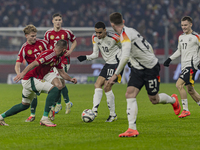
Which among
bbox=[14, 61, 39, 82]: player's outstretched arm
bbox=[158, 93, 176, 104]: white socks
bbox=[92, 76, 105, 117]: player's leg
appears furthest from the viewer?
bbox=[92, 76, 105, 117]: player's leg

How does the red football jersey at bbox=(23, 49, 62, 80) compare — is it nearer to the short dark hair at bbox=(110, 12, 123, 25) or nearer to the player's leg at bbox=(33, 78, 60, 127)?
the player's leg at bbox=(33, 78, 60, 127)

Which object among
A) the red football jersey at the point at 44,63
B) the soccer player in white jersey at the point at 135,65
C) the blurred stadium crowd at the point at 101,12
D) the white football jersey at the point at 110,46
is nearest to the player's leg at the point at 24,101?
the red football jersey at the point at 44,63

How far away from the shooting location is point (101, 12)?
2584 centimetres

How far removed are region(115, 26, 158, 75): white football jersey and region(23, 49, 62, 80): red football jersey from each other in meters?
1.58

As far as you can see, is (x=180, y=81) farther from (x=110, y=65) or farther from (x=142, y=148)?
(x=142, y=148)

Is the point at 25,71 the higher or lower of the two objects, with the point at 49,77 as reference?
higher

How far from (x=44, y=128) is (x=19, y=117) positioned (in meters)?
1.90

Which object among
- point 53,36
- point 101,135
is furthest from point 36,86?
point 53,36

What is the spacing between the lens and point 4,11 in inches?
1013

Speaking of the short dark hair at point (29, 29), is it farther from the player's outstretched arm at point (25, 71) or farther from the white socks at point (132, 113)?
the white socks at point (132, 113)

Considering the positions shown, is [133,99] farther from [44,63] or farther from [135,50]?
[44,63]

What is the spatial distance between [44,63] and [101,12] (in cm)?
2014

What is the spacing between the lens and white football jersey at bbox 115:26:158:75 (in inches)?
196

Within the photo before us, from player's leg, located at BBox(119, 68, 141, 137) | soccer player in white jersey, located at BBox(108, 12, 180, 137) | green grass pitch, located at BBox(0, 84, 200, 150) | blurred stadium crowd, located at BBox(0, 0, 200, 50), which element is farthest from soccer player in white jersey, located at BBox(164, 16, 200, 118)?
blurred stadium crowd, located at BBox(0, 0, 200, 50)
